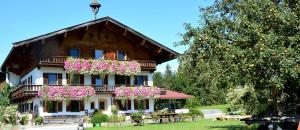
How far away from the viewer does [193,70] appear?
2031cm

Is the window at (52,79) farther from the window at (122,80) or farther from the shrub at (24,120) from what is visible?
the window at (122,80)

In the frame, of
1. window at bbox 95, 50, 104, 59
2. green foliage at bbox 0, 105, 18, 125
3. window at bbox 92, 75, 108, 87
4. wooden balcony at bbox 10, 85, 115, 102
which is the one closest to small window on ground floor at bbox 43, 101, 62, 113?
wooden balcony at bbox 10, 85, 115, 102

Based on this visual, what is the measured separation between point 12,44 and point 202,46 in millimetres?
23165

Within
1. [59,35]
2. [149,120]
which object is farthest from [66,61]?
[149,120]

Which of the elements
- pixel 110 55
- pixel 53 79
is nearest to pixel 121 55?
pixel 110 55

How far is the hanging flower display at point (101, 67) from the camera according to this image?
131 ft

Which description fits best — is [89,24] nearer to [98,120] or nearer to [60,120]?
[60,120]

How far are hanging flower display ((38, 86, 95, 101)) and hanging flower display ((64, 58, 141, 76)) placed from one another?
62.1 inches

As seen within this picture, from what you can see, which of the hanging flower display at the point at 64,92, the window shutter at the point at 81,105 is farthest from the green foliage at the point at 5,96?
the window shutter at the point at 81,105

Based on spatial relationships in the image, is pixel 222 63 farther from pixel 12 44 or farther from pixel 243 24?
pixel 12 44

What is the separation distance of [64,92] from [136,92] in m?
7.18

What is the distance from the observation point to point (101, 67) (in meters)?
41.5

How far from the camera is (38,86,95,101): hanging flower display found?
126ft

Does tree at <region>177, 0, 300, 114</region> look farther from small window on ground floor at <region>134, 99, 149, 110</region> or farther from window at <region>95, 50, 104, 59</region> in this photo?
small window on ground floor at <region>134, 99, 149, 110</region>
